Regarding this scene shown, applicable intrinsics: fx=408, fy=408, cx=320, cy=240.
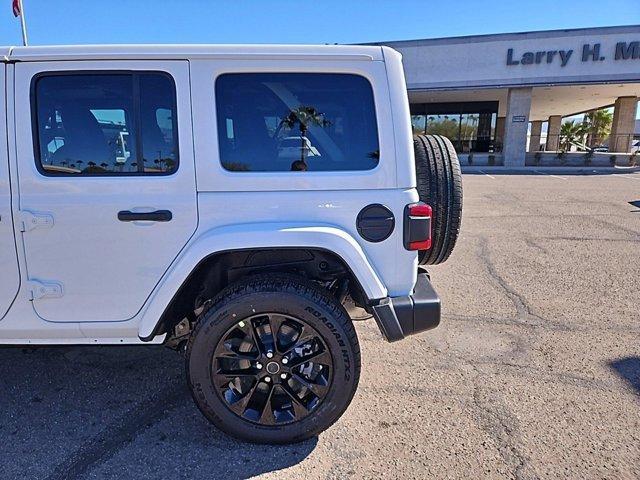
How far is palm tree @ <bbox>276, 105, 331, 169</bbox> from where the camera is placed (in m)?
2.24

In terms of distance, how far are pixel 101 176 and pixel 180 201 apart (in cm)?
44

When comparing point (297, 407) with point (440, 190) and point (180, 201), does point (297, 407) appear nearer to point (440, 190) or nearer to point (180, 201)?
point (180, 201)

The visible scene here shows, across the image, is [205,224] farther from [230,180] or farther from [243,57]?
[243,57]

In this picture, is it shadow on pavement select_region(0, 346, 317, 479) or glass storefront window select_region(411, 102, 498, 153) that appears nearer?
shadow on pavement select_region(0, 346, 317, 479)

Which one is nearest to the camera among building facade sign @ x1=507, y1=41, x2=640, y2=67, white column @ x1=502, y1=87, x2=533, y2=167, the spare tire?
the spare tire

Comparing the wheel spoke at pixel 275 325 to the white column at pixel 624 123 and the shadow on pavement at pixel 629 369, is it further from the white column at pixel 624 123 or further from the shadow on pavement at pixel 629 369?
the white column at pixel 624 123

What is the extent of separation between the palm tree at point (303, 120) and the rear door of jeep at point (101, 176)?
1.74ft

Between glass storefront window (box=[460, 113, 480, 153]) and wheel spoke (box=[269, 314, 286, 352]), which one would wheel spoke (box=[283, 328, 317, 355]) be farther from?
glass storefront window (box=[460, 113, 480, 153])

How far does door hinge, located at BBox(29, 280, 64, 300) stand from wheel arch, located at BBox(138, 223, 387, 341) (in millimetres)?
475

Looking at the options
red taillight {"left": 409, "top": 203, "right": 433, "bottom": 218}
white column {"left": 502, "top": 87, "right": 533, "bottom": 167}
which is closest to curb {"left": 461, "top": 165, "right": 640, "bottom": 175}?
white column {"left": 502, "top": 87, "right": 533, "bottom": 167}

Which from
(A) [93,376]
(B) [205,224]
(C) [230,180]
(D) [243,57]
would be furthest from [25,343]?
(D) [243,57]


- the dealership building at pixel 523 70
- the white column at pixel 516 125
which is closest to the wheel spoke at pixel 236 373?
the dealership building at pixel 523 70

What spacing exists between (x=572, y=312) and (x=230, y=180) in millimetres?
3712

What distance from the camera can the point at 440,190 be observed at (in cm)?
259
